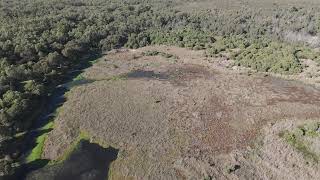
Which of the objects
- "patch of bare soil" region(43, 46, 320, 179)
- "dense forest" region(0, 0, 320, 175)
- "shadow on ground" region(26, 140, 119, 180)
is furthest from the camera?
"dense forest" region(0, 0, 320, 175)

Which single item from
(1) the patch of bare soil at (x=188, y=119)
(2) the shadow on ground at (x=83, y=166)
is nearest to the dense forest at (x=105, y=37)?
(2) the shadow on ground at (x=83, y=166)

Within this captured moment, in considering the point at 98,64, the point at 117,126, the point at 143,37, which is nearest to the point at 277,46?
the point at 143,37

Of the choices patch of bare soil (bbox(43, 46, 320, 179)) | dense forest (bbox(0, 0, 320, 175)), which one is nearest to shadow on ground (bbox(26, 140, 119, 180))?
patch of bare soil (bbox(43, 46, 320, 179))

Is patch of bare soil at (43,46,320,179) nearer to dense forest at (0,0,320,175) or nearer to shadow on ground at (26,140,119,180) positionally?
shadow on ground at (26,140,119,180)

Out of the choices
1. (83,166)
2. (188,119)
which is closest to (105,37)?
(188,119)

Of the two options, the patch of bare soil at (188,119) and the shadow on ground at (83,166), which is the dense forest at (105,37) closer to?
the shadow on ground at (83,166)

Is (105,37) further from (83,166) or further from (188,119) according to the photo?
(83,166)
